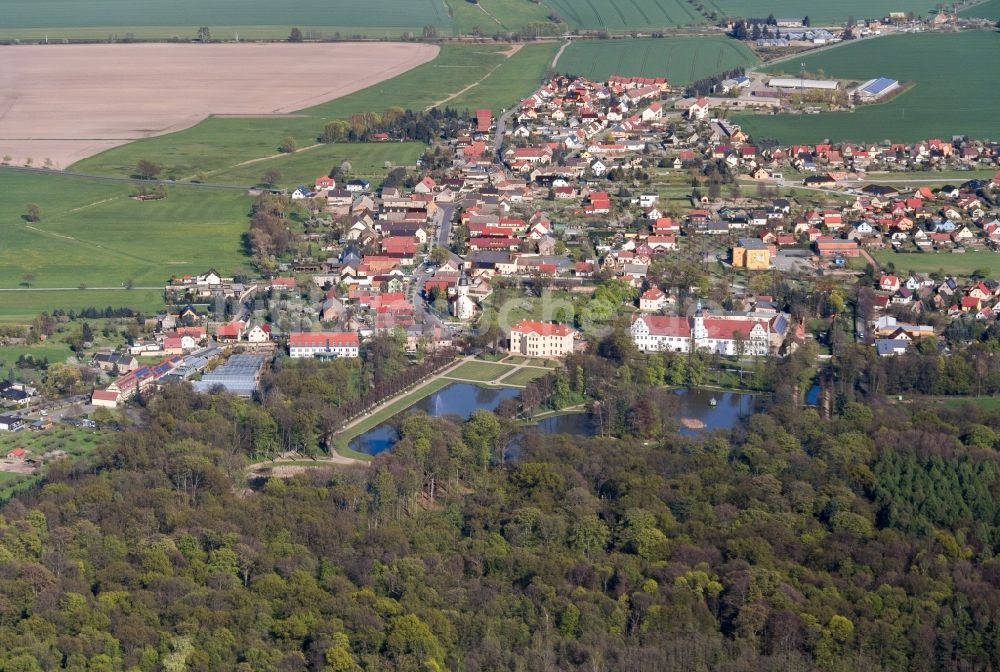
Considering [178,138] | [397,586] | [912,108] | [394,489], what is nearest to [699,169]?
[912,108]

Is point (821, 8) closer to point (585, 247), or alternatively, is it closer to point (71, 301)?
point (585, 247)

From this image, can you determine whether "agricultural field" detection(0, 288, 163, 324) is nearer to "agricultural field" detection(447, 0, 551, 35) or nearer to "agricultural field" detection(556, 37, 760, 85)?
"agricultural field" detection(556, 37, 760, 85)

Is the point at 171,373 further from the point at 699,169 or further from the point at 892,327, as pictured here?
the point at 699,169

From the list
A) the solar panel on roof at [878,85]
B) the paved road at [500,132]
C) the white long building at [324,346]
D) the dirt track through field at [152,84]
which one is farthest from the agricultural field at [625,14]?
the white long building at [324,346]

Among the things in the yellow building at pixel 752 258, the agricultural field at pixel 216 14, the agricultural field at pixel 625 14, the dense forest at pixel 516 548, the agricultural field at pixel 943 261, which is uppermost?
the agricultural field at pixel 216 14

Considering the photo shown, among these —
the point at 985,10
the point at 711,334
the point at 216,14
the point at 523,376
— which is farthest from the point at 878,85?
the point at 216,14

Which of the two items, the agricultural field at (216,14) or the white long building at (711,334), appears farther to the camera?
the agricultural field at (216,14)

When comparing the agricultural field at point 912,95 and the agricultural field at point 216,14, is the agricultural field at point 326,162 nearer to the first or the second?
the agricultural field at point 912,95
